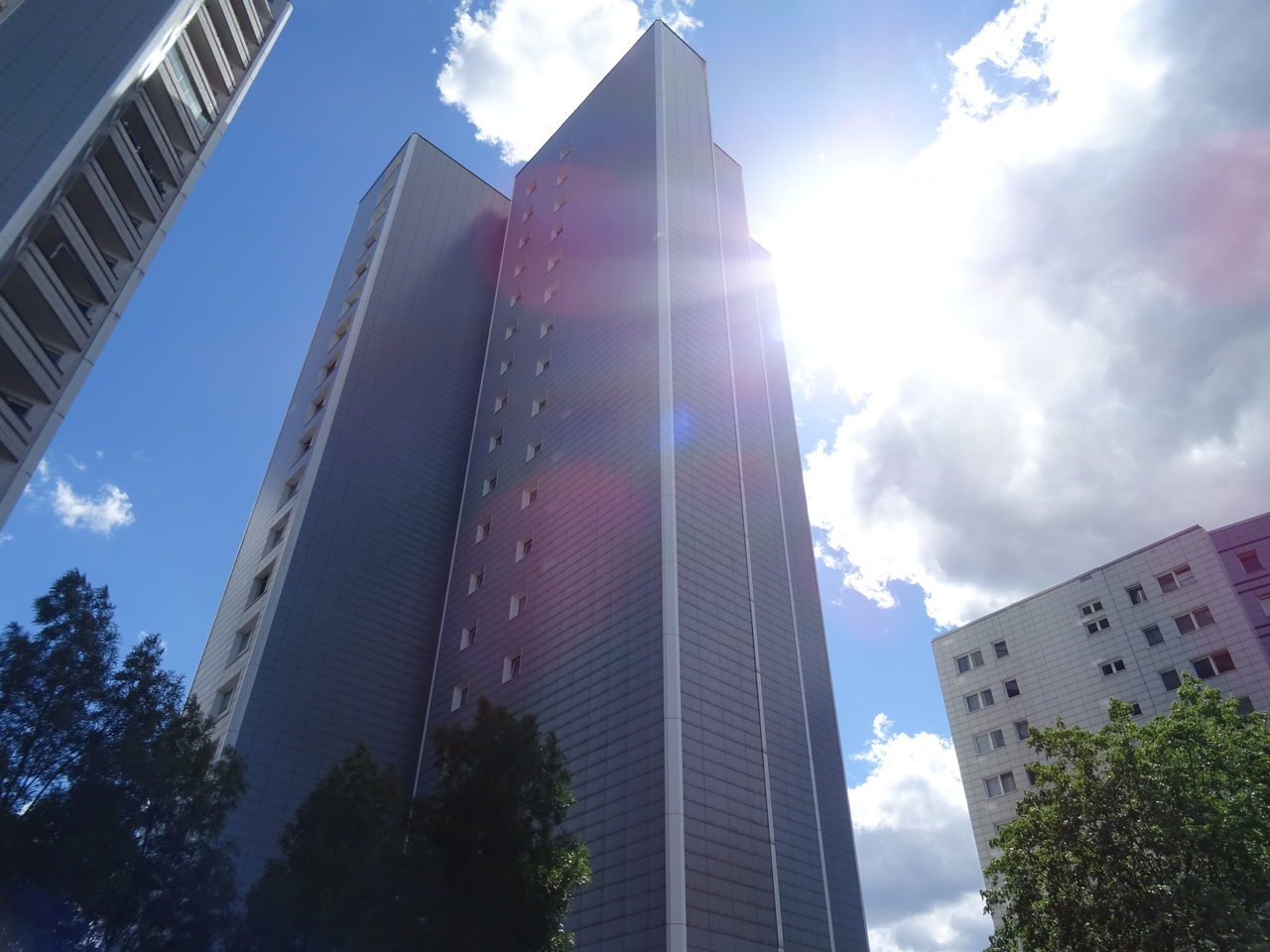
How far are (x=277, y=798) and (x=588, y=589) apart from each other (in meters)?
12.3

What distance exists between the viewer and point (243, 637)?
33125 mm

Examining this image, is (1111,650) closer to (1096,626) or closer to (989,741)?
(1096,626)

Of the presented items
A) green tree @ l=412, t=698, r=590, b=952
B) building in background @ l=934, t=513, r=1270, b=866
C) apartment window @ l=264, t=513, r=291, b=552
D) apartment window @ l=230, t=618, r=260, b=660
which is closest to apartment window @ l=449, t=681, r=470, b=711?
apartment window @ l=230, t=618, r=260, b=660

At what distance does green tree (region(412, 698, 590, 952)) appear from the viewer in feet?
44.8

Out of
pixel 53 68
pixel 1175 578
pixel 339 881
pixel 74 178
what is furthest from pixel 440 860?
pixel 1175 578

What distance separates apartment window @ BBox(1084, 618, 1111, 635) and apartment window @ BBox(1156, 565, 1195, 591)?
123 inches

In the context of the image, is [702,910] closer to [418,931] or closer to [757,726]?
[757,726]

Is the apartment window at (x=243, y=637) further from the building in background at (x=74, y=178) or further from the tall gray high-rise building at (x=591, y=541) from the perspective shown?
the building in background at (x=74, y=178)

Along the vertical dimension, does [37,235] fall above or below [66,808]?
above

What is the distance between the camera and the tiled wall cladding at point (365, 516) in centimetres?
3034

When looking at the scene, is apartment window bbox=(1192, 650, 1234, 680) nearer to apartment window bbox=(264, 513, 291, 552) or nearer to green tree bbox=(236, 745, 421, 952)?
green tree bbox=(236, 745, 421, 952)

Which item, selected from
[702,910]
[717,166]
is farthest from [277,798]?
[717,166]

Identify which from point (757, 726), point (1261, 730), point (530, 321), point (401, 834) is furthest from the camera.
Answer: point (530, 321)

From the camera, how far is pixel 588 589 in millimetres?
28953
